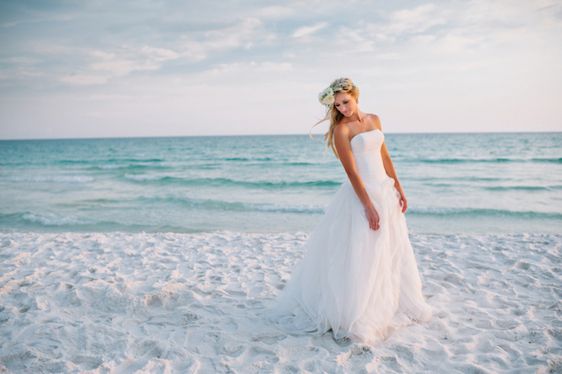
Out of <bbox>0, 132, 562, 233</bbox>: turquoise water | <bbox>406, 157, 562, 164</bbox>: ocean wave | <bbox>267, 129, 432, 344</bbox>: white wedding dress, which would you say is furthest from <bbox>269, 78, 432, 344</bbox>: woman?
<bbox>406, 157, 562, 164</bbox>: ocean wave

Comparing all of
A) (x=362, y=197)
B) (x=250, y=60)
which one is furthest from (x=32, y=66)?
(x=362, y=197)

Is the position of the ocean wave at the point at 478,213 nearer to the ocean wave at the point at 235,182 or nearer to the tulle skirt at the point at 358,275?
the ocean wave at the point at 235,182

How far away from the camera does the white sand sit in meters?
2.82

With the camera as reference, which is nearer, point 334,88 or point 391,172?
point 334,88

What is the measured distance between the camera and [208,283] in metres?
4.71

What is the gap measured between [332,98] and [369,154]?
59cm

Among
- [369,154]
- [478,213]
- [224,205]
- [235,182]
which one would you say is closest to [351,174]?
[369,154]

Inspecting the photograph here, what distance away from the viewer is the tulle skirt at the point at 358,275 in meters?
3.04

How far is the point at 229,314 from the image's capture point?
3.76 metres

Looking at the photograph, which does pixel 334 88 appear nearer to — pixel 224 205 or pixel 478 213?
pixel 478 213

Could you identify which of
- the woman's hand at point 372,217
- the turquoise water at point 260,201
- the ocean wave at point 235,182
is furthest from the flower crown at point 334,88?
the ocean wave at point 235,182

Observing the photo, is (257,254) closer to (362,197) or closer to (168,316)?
(168,316)

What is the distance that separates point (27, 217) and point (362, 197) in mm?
11419

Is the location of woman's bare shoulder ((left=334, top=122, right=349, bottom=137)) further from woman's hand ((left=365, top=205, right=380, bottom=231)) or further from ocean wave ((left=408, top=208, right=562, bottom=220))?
ocean wave ((left=408, top=208, right=562, bottom=220))
